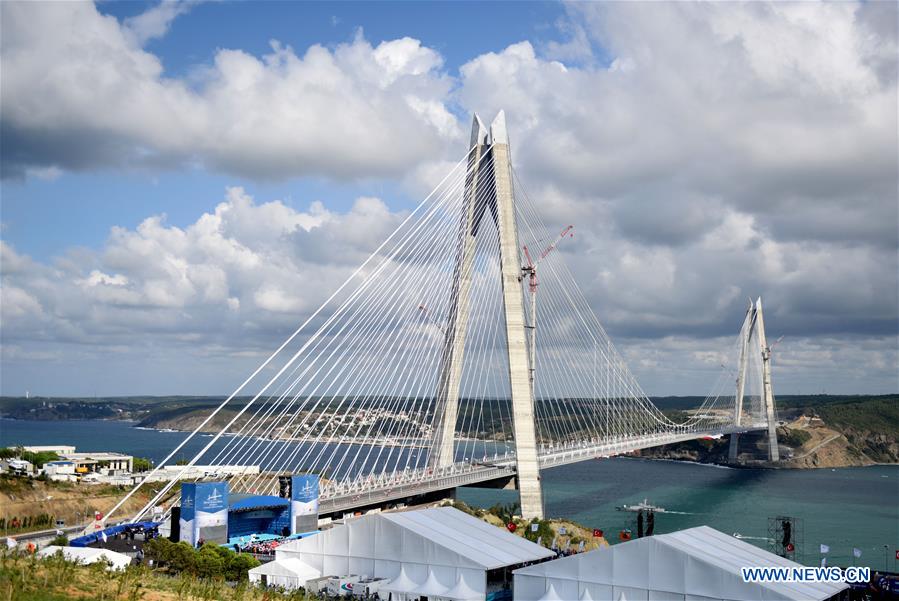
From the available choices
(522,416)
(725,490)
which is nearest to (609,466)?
(725,490)

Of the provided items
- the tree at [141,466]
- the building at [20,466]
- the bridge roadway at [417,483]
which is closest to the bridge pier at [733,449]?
the bridge roadway at [417,483]

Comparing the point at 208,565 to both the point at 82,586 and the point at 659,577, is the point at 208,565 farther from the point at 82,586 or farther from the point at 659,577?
the point at 659,577

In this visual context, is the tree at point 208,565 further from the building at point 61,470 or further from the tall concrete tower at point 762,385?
the tall concrete tower at point 762,385

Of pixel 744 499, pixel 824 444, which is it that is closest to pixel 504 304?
pixel 744 499

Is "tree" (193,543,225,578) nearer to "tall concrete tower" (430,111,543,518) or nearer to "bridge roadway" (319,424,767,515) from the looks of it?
"bridge roadway" (319,424,767,515)

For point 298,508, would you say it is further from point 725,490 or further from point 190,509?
point 725,490
